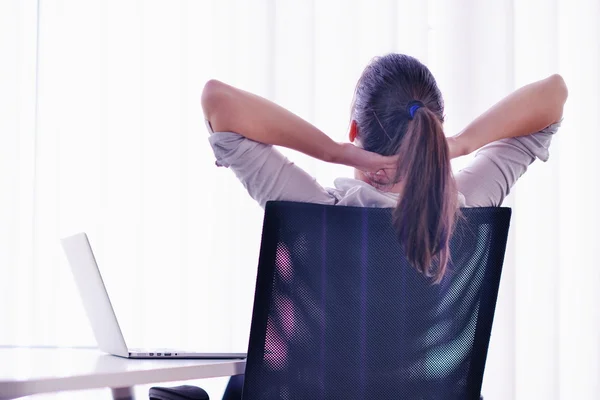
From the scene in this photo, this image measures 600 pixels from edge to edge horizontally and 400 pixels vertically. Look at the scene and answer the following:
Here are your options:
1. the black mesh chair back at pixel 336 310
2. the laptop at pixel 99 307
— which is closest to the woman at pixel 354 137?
the black mesh chair back at pixel 336 310

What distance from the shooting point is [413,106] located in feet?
3.40

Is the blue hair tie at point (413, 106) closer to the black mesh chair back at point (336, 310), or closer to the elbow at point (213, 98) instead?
the black mesh chair back at point (336, 310)

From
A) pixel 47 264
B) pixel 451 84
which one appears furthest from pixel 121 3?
pixel 451 84

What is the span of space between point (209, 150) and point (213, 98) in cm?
135

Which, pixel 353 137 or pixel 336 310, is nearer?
pixel 336 310

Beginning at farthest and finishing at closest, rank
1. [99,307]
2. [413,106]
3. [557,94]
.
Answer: [557,94] → [99,307] → [413,106]

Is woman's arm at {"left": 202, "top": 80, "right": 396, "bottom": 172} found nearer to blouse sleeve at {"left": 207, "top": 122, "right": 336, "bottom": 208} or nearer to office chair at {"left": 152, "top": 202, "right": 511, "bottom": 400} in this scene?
blouse sleeve at {"left": 207, "top": 122, "right": 336, "bottom": 208}

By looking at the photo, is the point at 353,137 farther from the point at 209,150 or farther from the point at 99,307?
the point at 209,150

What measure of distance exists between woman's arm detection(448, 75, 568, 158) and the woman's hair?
15cm

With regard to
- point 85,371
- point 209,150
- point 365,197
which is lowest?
point 85,371

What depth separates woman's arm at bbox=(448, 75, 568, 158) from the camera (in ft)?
4.01

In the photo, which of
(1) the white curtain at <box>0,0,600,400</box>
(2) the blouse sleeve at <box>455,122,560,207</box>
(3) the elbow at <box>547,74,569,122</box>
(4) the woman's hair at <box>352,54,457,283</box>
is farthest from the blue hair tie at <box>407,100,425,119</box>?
(1) the white curtain at <box>0,0,600,400</box>

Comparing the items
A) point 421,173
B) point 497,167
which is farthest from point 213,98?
point 497,167

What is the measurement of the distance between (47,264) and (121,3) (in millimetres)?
939
